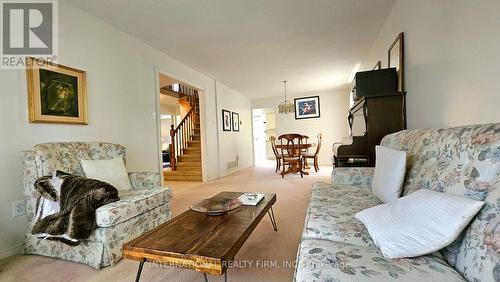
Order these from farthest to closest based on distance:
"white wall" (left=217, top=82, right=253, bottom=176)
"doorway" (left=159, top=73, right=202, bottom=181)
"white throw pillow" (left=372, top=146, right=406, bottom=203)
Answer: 1. "white wall" (left=217, top=82, right=253, bottom=176)
2. "doorway" (left=159, top=73, right=202, bottom=181)
3. "white throw pillow" (left=372, top=146, right=406, bottom=203)

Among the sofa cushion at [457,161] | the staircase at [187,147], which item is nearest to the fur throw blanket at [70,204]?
the sofa cushion at [457,161]

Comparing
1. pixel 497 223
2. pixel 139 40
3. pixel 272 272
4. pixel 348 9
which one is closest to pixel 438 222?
pixel 497 223

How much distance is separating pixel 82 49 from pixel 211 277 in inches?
102

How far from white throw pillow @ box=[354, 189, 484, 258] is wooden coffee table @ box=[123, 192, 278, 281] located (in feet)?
2.09

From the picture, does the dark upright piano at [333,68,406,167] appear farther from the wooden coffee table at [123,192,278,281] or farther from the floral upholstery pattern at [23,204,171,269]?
the floral upholstery pattern at [23,204,171,269]

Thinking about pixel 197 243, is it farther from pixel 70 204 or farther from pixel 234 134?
pixel 234 134

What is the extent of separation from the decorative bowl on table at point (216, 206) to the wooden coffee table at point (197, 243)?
0.12ft

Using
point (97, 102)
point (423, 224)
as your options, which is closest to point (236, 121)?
point (97, 102)

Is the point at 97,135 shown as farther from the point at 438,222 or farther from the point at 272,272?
the point at 438,222

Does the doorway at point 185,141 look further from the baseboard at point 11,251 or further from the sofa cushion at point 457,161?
the sofa cushion at point 457,161

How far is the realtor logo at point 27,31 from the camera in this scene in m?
1.91

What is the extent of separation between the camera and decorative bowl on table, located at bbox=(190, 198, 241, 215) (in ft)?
4.87

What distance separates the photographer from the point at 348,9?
2551 millimetres

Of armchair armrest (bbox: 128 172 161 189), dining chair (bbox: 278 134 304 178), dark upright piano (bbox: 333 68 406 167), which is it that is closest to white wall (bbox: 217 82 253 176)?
dining chair (bbox: 278 134 304 178)
